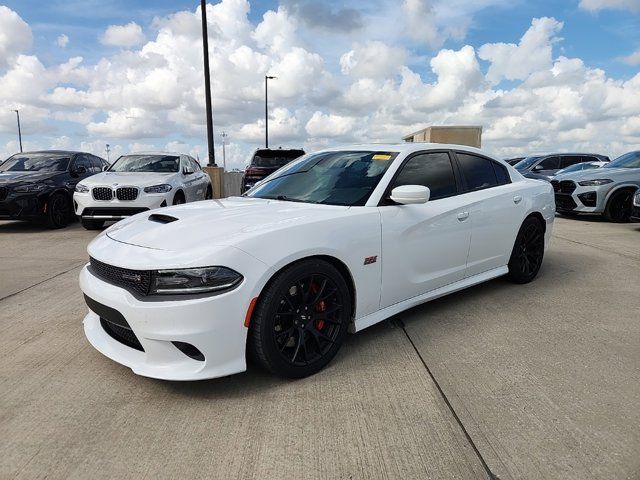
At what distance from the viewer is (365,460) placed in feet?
6.95

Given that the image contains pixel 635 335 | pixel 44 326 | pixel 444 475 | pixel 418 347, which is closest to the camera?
pixel 444 475

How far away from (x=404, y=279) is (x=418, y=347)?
1.61 feet

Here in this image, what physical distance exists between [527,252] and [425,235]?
195 cm

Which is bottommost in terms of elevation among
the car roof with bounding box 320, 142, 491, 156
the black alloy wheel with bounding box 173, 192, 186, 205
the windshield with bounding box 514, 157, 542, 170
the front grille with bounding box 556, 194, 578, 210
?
the front grille with bounding box 556, 194, 578, 210

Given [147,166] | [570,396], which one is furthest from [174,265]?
[147,166]

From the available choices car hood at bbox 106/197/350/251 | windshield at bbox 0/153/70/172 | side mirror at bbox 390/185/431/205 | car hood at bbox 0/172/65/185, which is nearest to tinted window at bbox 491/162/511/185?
side mirror at bbox 390/185/431/205

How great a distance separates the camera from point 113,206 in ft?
26.9

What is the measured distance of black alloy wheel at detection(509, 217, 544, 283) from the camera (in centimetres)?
471

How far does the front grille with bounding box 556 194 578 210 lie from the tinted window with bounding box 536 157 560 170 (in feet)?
17.8

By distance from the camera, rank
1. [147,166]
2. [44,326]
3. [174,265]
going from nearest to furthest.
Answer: [174,265], [44,326], [147,166]

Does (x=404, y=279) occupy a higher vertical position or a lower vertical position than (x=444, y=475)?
higher

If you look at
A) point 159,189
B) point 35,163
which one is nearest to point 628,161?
point 159,189

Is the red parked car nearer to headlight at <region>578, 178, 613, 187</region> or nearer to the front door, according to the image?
headlight at <region>578, 178, 613, 187</region>

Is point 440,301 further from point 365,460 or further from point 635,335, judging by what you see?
point 365,460
